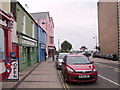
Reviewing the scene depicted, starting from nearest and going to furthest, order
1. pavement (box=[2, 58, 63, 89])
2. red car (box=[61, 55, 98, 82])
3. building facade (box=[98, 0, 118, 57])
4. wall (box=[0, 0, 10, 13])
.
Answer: pavement (box=[2, 58, 63, 89]), red car (box=[61, 55, 98, 82]), wall (box=[0, 0, 10, 13]), building facade (box=[98, 0, 118, 57])

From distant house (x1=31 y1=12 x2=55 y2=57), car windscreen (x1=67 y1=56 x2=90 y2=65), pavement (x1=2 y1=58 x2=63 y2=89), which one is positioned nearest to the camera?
pavement (x1=2 y1=58 x2=63 y2=89)

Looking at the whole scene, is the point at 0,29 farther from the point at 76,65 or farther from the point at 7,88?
the point at 76,65

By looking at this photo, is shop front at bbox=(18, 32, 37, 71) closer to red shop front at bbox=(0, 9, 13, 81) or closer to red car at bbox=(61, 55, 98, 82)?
red shop front at bbox=(0, 9, 13, 81)

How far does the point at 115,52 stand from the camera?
30.2 meters

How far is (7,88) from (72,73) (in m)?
3.14

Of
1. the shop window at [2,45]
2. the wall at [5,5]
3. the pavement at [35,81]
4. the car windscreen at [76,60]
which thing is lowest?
the pavement at [35,81]

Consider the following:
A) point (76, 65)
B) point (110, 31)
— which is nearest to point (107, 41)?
point (110, 31)

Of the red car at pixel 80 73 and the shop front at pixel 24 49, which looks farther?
the shop front at pixel 24 49

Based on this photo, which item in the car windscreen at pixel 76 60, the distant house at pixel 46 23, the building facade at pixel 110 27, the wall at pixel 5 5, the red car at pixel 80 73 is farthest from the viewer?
the distant house at pixel 46 23

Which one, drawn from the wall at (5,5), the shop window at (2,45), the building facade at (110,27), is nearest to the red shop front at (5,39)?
the shop window at (2,45)

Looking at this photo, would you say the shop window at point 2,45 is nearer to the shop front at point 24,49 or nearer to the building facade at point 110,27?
the shop front at point 24,49

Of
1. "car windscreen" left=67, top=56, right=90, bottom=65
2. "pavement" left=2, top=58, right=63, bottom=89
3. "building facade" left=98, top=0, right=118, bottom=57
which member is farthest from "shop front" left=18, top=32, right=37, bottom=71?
"building facade" left=98, top=0, right=118, bottom=57

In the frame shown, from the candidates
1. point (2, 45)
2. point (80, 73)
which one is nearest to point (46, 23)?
point (2, 45)

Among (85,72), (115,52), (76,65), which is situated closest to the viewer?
(85,72)
